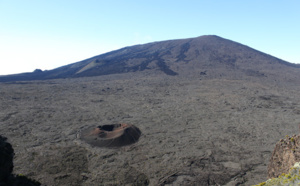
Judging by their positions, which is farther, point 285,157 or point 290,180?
point 285,157

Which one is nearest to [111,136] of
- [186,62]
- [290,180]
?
[290,180]

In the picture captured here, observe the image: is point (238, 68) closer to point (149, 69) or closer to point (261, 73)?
point (261, 73)

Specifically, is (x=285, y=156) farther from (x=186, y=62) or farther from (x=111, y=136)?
(x=186, y=62)

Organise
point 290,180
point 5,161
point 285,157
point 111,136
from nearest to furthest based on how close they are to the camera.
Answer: point 290,180 < point 5,161 < point 285,157 < point 111,136

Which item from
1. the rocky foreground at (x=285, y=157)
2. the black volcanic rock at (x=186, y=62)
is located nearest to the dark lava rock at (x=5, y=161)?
the rocky foreground at (x=285, y=157)

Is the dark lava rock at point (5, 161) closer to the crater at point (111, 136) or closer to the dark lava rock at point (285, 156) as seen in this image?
the crater at point (111, 136)

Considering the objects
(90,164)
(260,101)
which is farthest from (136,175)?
(260,101)
